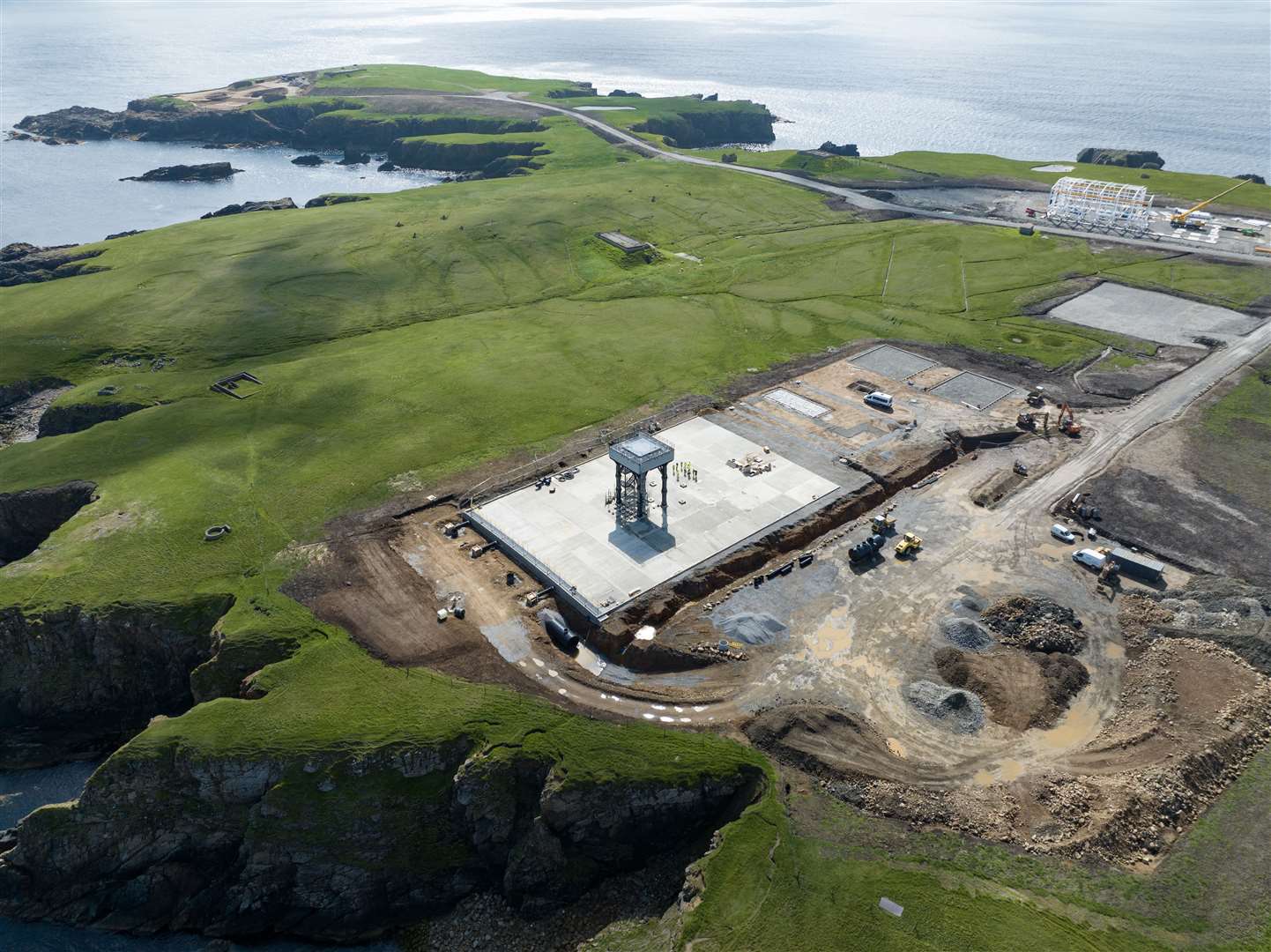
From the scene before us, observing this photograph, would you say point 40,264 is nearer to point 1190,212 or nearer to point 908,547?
point 908,547

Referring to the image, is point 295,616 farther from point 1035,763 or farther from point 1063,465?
point 1063,465

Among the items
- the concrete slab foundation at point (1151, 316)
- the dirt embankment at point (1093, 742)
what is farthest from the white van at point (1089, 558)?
the concrete slab foundation at point (1151, 316)

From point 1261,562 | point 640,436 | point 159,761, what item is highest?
point 640,436

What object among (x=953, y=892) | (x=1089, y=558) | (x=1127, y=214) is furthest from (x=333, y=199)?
(x=953, y=892)

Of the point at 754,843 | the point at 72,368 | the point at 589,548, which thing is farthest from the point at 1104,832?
the point at 72,368

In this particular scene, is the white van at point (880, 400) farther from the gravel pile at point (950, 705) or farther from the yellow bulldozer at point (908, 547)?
the gravel pile at point (950, 705)

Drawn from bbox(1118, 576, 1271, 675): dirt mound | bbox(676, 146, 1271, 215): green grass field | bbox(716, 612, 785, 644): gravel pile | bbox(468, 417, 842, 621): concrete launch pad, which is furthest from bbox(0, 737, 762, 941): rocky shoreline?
A: bbox(676, 146, 1271, 215): green grass field

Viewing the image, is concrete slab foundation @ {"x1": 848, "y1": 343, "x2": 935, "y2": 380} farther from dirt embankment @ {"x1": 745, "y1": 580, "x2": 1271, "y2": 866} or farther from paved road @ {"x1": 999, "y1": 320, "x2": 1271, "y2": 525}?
dirt embankment @ {"x1": 745, "y1": 580, "x2": 1271, "y2": 866}
